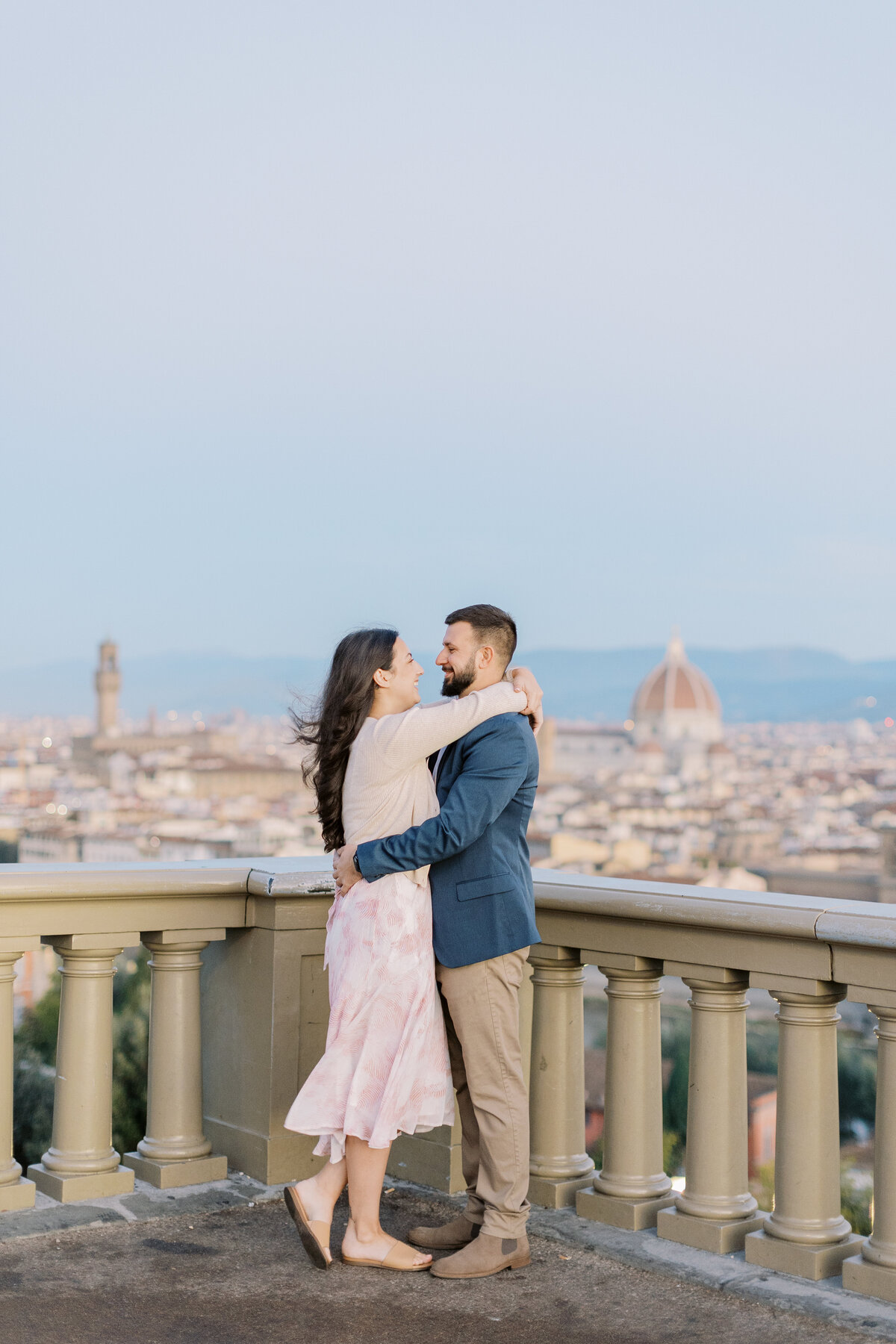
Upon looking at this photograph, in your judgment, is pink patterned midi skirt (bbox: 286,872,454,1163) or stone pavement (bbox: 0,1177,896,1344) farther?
pink patterned midi skirt (bbox: 286,872,454,1163)

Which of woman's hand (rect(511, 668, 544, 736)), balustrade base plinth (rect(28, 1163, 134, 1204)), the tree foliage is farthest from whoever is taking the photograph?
the tree foliage

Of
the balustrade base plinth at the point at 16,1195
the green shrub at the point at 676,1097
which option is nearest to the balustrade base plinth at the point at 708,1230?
the balustrade base plinth at the point at 16,1195

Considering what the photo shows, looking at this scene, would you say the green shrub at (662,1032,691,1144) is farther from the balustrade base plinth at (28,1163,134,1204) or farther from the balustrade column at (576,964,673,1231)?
the balustrade base plinth at (28,1163,134,1204)

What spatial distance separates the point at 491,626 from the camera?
295 cm

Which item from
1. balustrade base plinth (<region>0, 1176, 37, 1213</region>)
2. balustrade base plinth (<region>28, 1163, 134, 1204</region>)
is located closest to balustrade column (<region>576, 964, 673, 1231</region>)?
→ balustrade base plinth (<region>28, 1163, 134, 1204</region>)

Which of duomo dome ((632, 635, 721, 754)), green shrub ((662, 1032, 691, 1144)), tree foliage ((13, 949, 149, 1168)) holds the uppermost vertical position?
duomo dome ((632, 635, 721, 754))

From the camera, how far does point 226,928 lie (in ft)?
11.6

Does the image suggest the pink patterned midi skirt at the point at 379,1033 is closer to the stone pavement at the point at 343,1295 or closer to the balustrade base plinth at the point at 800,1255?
the stone pavement at the point at 343,1295

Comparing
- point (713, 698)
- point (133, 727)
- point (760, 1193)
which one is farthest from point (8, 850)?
point (713, 698)

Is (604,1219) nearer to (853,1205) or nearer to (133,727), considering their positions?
(853,1205)

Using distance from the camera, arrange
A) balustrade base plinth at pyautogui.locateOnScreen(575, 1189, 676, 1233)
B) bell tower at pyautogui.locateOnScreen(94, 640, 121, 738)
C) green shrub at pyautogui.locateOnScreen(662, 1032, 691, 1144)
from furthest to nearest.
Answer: bell tower at pyautogui.locateOnScreen(94, 640, 121, 738) < green shrub at pyautogui.locateOnScreen(662, 1032, 691, 1144) < balustrade base plinth at pyautogui.locateOnScreen(575, 1189, 676, 1233)

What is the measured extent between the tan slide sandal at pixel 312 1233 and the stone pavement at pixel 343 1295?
0.16ft

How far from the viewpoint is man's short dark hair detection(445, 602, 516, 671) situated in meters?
2.94

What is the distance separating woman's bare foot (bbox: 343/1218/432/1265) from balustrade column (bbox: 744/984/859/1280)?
0.73 metres
